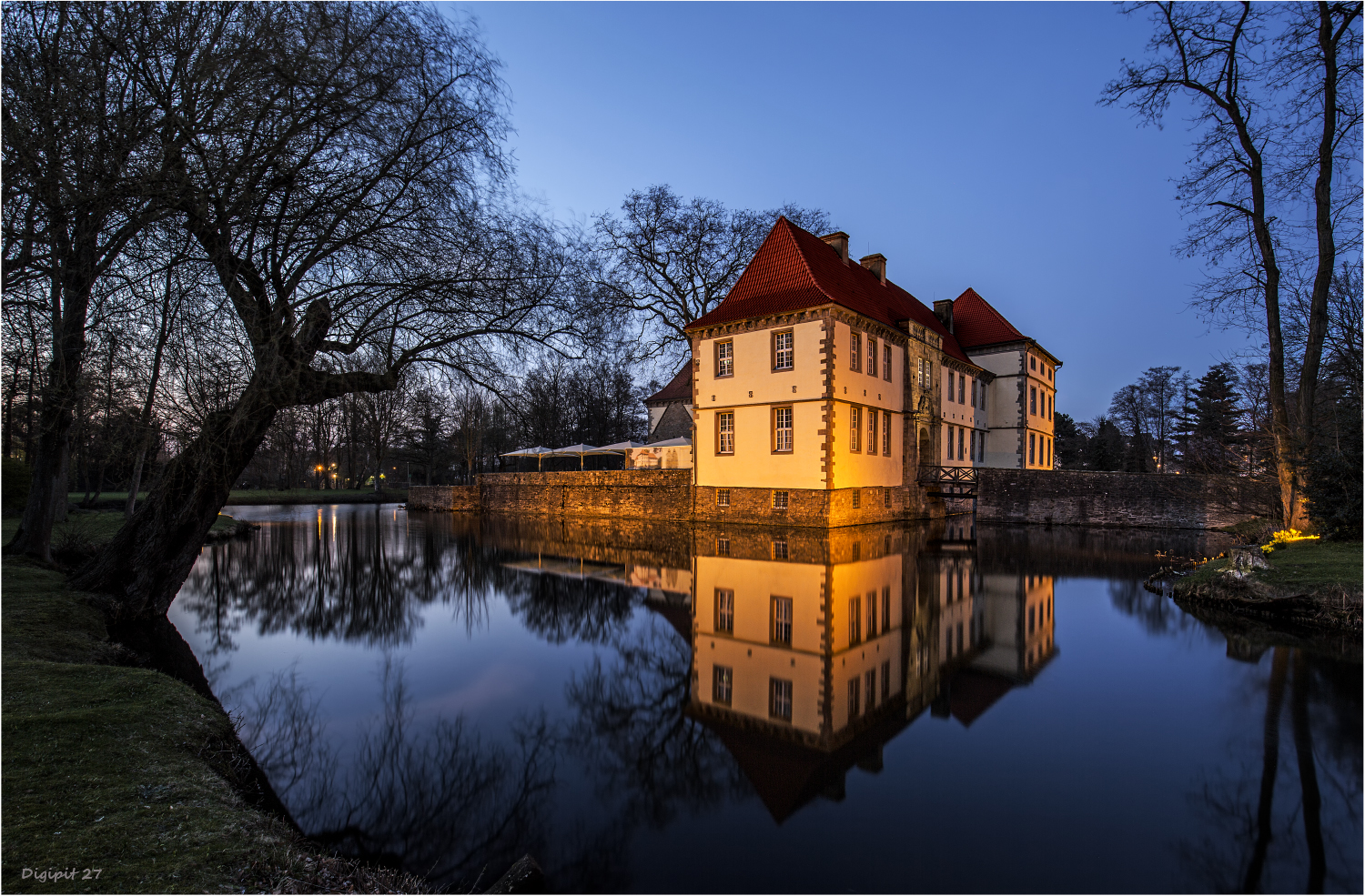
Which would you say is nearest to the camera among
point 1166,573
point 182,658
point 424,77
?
point 424,77

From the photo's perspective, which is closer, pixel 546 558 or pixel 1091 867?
pixel 1091 867

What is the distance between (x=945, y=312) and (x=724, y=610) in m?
29.1

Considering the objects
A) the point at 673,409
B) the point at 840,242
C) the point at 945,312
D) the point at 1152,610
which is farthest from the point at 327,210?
the point at 945,312

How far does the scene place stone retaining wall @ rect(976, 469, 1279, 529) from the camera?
22156 mm


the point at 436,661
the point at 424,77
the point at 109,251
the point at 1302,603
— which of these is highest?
the point at 424,77

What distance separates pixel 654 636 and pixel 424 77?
6.63 meters

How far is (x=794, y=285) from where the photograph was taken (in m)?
21.3

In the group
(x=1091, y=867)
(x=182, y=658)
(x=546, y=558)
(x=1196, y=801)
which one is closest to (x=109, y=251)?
(x=182, y=658)

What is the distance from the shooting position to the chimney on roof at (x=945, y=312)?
33.3 m

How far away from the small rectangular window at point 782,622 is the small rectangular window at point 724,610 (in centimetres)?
55

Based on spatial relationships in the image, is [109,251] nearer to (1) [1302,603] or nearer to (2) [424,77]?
(2) [424,77]

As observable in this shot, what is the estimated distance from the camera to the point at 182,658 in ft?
23.6

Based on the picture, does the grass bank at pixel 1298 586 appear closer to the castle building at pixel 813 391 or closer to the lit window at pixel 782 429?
the castle building at pixel 813 391

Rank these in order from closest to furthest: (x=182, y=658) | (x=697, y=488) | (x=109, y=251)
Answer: (x=109, y=251) → (x=182, y=658) → (x=697, y=488)
